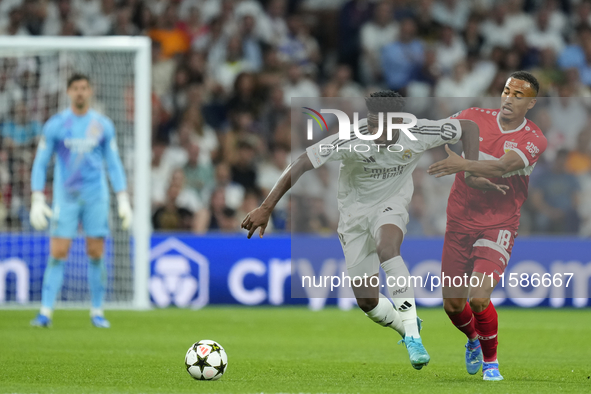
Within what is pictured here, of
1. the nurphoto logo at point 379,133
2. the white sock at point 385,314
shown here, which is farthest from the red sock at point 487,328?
the nurphoto logo at point 379,133

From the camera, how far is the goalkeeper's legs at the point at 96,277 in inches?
424

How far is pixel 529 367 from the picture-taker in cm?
768

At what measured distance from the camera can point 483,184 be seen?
7.02m

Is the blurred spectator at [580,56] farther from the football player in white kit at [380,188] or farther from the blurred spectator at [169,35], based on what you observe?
the football player in white kit at [380,188]

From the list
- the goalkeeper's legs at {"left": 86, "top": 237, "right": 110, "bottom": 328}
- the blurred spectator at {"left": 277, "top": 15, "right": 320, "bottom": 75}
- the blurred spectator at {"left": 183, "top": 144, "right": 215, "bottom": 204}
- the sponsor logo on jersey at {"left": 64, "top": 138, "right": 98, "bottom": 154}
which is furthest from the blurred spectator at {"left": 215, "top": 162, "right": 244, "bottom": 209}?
the sponsor logo on jersey at {"left": 64, "top": 138, "right": 98, "bottom": 154}

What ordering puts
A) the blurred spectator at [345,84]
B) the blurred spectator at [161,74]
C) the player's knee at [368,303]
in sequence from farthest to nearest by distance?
the blurred spectator at [345,84], the blurred spectator at [161,74], the player's knee at [368,303]

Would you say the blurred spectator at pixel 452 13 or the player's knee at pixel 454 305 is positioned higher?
the blurred spectator at pixel 452 13

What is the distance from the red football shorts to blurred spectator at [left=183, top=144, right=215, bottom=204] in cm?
795

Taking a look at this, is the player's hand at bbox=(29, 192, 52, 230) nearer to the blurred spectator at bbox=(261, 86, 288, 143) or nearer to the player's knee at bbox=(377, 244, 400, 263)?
the player's knee at bbox=(377, 244, 400, 263)

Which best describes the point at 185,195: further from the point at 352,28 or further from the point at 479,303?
the point at 479,303

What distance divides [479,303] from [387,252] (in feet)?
2.43

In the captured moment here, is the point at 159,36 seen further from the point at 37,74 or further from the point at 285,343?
the point at 285,343

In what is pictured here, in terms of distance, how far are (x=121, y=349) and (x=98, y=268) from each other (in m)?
2.46

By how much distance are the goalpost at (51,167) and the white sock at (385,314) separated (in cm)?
552
